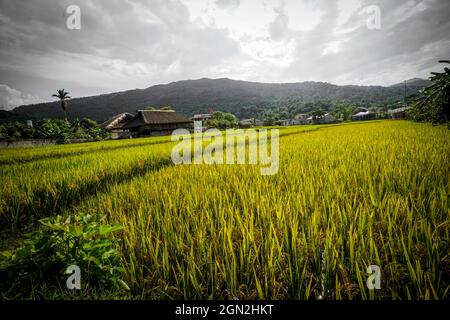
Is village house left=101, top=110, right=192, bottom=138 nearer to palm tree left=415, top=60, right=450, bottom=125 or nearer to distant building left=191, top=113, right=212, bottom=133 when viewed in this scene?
distant building left=191, top=113, right=212, bottom=133

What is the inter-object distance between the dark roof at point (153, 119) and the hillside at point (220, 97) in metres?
64.0

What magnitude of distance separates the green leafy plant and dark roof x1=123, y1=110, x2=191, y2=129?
27.1 m

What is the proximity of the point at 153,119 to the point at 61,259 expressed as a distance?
94.7 feet

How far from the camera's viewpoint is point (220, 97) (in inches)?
5389

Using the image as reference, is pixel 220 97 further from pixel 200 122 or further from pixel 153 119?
pixel 153 119

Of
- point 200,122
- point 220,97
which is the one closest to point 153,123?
point 200,122

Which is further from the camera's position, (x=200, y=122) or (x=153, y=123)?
(x=200, y=122)

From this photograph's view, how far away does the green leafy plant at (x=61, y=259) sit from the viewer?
96cm

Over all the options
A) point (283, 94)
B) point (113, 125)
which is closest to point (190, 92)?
point (283, 94)

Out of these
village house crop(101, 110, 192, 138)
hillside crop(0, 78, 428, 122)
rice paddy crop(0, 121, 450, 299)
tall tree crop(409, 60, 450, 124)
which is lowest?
rice paddy crop(0, 121, 450, 299)

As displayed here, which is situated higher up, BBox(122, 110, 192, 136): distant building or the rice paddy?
BBox(122, 110, 192, 136): distant building

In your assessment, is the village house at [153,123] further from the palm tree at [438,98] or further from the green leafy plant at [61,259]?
the green leafy plant at [61,259]

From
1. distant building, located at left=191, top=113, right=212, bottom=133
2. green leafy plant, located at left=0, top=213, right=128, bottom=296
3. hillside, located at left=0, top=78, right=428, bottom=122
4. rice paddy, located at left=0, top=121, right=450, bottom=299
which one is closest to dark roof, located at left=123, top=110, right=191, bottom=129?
distant building, located at left=191, top=113, right=212, bottom=133

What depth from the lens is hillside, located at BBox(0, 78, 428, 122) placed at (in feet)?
297
